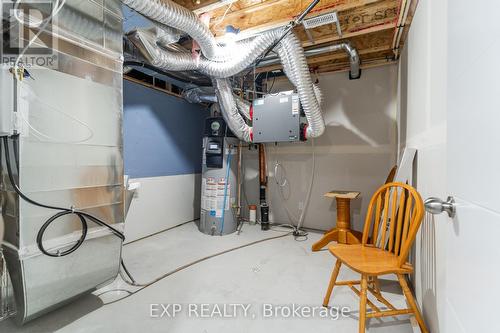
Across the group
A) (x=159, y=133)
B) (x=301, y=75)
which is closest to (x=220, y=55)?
(x=301, y=75)

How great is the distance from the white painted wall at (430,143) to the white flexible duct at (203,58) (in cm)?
121

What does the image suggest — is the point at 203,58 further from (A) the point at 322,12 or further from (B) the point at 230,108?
(A) the point at 322,12

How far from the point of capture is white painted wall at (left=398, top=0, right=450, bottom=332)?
1271mm

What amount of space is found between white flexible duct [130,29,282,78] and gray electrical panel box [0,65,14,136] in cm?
110

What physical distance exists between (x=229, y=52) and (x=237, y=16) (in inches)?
13.6

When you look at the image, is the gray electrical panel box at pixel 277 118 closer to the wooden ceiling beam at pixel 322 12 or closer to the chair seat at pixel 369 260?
the wooden ceiling beam at pixel 322 12

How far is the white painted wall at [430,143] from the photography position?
4.17 ft

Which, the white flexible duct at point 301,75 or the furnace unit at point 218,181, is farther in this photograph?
the furnace unit at point 218,181

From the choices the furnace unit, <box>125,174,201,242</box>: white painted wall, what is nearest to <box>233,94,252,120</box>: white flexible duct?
the furnace unit

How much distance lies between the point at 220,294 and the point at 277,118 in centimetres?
206

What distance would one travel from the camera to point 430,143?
150cm

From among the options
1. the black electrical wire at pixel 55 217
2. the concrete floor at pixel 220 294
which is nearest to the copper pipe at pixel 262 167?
the concrete floor at pixel 220 294

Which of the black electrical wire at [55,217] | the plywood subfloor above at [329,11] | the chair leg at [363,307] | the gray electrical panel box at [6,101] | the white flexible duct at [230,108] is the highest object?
the plywood subfloor above at [329,11]

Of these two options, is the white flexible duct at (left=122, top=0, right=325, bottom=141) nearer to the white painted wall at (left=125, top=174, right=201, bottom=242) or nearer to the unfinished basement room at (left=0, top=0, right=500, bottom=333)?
the unfinished basement room at (left=0, top=0, right=500, bottom=333)
